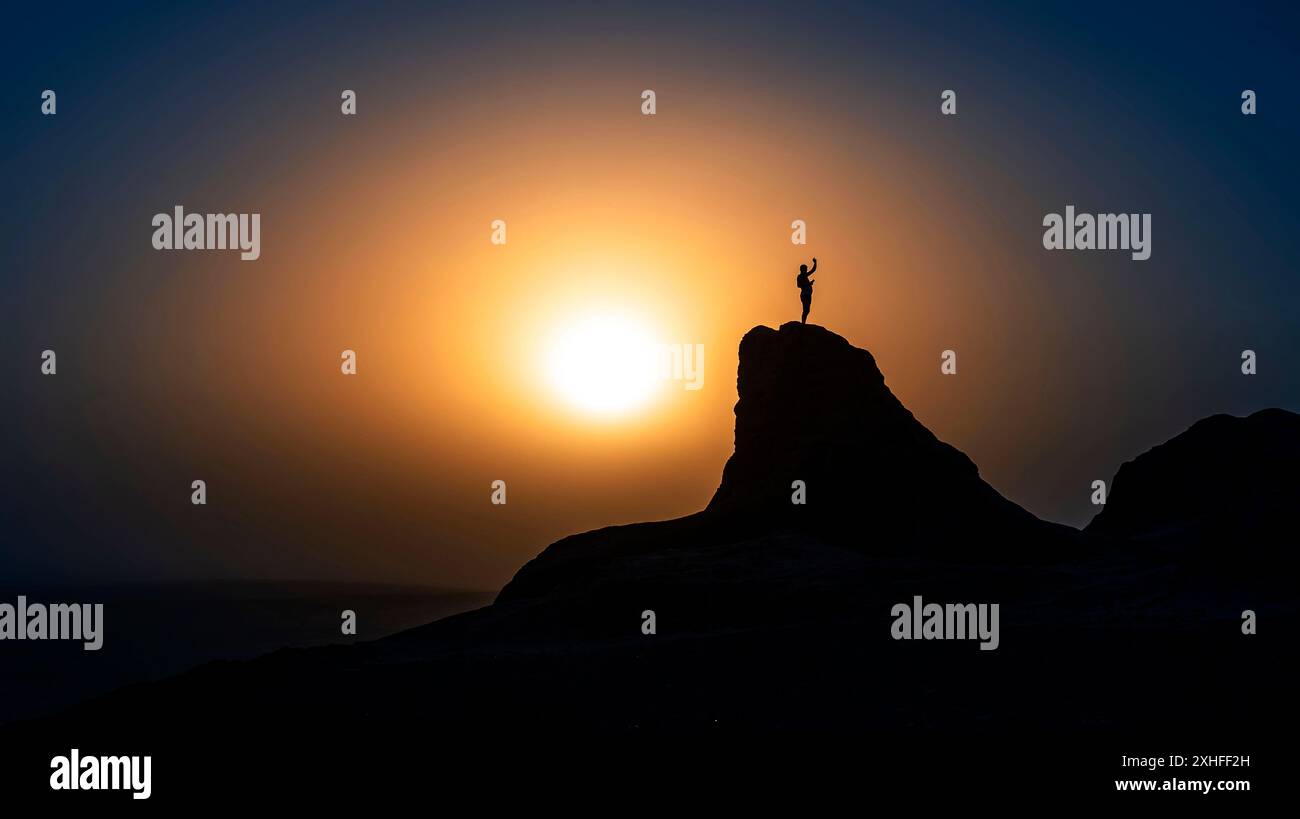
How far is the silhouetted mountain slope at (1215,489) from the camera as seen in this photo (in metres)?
41.0

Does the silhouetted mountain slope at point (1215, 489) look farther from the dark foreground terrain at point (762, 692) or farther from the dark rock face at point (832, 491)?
the dark foreground terrain at point (762, 692)

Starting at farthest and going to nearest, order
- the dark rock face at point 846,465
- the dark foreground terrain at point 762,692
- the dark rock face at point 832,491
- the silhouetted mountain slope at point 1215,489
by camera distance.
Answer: the silhouetted mountain slope at point 1215,489
the dark rock face at point 846,465
the dark rock face at point 832,491
the dark foreground terrain at point 762,692

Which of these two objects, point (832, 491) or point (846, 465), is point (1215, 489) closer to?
point (846, 465)

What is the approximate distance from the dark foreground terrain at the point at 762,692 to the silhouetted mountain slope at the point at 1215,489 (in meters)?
6.57

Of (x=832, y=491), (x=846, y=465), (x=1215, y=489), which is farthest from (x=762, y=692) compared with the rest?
(x=1215, y=489)

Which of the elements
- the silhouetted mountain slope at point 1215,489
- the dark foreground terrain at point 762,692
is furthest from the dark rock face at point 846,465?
the silhouetted mountain slope at point 1215,489

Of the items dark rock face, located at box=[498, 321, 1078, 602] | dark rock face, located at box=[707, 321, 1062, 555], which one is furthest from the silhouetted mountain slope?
dark rock face, located at box=[707, 321, 1062, 555]

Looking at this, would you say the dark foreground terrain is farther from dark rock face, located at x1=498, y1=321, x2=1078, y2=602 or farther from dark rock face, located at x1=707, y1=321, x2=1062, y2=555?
dark rock face, located at x1=707, y1=321, x2=1062, y2=555

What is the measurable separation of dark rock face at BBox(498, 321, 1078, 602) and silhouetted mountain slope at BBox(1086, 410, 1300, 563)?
18.7 ft

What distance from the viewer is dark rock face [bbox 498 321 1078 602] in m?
38.8

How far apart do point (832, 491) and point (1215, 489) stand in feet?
69.3

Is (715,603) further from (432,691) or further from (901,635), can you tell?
(432,691)
